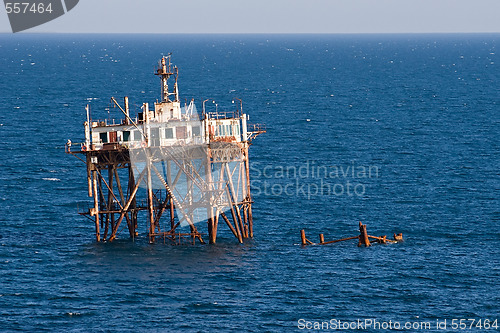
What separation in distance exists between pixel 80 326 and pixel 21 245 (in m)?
21.8

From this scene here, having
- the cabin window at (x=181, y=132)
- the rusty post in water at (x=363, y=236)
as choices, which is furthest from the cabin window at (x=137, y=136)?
the rusty post in water at (x=363, y=236)

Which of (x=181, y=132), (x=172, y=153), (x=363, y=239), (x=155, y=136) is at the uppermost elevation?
(x=181, y=132)

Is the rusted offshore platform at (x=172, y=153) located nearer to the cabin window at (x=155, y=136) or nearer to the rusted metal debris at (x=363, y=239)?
the cabin window at (x=155, y=136)

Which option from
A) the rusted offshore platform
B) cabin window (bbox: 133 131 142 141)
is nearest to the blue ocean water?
the rusted offshore platform

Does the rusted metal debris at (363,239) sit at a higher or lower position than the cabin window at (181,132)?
lower

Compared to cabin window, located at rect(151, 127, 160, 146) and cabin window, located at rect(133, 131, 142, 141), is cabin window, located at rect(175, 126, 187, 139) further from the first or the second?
cabin window, located at rect(133, 131, 142, 141)

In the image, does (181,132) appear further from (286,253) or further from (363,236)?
(363,236)

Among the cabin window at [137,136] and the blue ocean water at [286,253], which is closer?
the blue ocean water at [286,253]

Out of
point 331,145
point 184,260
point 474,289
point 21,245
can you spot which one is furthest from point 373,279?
point 331,145

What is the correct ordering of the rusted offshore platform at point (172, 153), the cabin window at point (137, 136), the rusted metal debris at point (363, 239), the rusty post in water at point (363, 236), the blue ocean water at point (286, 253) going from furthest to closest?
the rusted metal debris at point (363, 239) → the rusty post in water at point (363, 236) → the cabin window at point (137, 136) → the rusted offshore platform at point (172, 153) → the blue ocean water at point (286, 253)

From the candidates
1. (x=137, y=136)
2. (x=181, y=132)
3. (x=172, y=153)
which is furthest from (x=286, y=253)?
(x=137, y=136)

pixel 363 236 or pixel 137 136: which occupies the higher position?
pixel 137 136

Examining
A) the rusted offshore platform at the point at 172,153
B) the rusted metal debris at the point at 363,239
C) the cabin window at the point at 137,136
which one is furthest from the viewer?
the rusted metal debris at the point at 363,239

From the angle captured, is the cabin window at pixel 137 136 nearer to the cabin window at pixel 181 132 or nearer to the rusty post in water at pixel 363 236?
the cabin window at pixel 181 132
